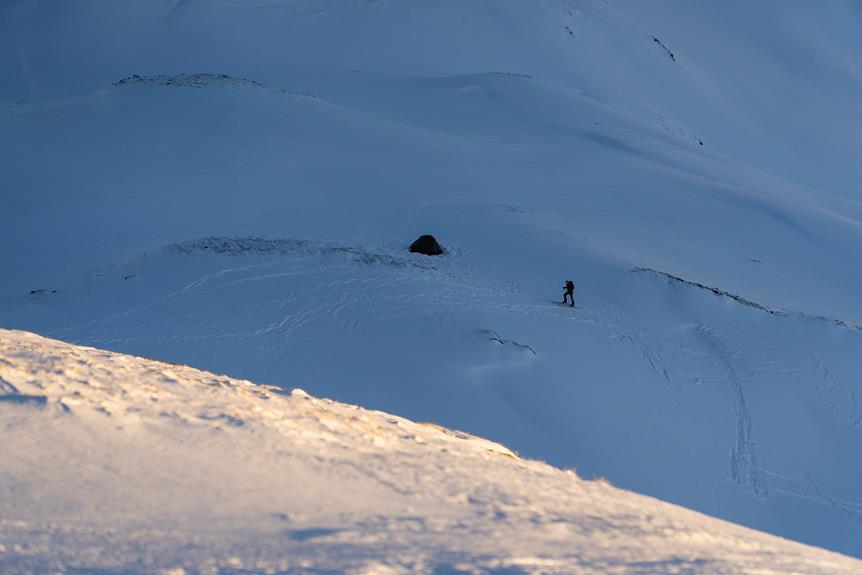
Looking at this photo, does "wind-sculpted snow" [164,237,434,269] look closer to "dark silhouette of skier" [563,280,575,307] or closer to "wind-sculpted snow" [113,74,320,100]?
"dark silhouette of skier" [563,280,575,307]

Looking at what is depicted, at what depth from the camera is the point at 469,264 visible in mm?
17188

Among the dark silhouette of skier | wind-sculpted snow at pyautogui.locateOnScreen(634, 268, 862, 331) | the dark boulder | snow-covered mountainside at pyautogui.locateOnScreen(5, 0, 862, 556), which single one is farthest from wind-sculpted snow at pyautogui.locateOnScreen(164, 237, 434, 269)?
wind-sculpted snow at pyautogui.locateOnScreen(634, 268, 862, 331)

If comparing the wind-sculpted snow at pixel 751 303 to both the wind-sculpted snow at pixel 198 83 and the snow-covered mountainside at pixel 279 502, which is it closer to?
the snow-covered mountainside at pixel 279 502

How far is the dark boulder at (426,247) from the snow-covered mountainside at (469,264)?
26 cm

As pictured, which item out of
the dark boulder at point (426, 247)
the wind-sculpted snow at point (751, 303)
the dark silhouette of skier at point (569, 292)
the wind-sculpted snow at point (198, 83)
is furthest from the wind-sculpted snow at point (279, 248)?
the wind-sculpted snow at point (198, 83)

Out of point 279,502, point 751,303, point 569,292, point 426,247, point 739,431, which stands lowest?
point 279,502

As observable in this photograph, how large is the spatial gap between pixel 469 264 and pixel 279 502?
12267 mm

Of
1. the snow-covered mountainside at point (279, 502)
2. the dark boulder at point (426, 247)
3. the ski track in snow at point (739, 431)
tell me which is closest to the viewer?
the snow-covered mountainside at point (279, 502)

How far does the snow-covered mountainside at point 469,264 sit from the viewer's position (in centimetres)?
1268

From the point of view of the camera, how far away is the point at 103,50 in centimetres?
3641

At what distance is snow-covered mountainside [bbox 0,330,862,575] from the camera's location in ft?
14.6

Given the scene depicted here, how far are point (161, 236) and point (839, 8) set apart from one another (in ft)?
160

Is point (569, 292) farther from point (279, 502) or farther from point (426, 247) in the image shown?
point (279, 502)

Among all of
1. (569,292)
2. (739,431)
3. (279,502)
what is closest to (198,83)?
(569,292)
